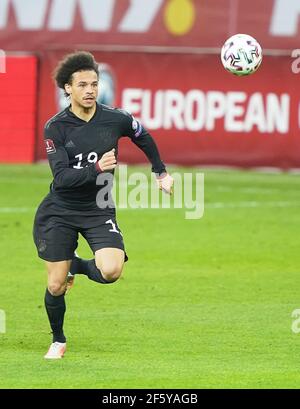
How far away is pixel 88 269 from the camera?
38.7ft

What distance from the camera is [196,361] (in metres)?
11.0

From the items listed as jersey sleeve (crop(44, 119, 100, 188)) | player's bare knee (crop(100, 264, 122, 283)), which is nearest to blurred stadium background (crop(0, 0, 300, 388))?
player's bare knee (crop(100, 264, 122, 283))

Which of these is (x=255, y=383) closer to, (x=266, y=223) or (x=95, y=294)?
(x=95, y=294)

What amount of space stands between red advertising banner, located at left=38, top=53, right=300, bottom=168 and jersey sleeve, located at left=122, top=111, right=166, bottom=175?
17.0m

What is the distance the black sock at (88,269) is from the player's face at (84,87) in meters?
1.44

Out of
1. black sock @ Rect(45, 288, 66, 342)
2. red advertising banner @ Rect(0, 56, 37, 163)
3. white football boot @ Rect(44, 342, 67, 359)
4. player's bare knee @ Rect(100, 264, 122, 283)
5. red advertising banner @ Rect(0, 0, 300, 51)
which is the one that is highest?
red advertising banner @ Rect(0, 0, 300, 51)

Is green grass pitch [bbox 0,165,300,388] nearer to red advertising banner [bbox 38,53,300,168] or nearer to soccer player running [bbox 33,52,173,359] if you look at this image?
soccer player running [bbox 33,52,173,359]

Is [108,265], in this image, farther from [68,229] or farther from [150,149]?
[150,149]

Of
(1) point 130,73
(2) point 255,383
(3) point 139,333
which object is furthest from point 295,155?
(2) point 255,383

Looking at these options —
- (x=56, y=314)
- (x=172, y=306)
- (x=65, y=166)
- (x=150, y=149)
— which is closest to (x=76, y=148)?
(x=65, y=166)

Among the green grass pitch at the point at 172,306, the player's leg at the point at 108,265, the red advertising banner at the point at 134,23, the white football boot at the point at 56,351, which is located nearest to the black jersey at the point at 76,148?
the player's leg at the point at 108,265

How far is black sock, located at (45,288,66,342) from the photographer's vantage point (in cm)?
1125

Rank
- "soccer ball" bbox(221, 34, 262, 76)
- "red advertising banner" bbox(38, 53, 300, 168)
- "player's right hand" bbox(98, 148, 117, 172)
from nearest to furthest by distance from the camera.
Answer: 1. "player's right hand" bbox(98, 148, 117, 172)
2. "soccer ball" bbox(221, 34, 262, 76)
3. "red advertising banner" bbox(38, 53, 300, 168)

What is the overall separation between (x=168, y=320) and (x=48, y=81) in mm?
17251
